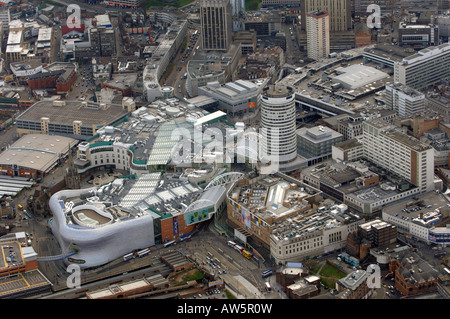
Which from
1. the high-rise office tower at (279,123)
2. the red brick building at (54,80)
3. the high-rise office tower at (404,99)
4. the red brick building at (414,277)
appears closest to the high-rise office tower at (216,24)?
the red brick building at (54,80)

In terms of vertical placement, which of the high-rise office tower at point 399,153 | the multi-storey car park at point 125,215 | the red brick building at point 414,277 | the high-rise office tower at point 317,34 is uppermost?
the high-rise office tower at point 317,34

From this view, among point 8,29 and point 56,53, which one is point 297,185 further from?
point 8,29

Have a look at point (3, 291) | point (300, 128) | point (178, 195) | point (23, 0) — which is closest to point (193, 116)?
point (300, 128)

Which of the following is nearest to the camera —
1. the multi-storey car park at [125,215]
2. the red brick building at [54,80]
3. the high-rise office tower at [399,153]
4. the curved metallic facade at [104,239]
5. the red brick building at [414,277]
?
the red brick building at [414,277]

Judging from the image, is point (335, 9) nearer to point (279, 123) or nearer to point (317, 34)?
point (317, 34)

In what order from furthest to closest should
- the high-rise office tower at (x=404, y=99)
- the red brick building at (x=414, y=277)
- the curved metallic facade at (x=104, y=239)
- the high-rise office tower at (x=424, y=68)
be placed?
the high-rise office tower at (x=424, y=68) → the high-rise office tower at (x=404, y=99) → the curved metallic facade at (x=104, y=239) → the red brick building at (x=414, y=277)

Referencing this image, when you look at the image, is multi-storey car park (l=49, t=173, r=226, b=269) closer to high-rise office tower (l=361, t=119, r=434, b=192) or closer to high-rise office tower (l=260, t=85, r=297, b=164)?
high-rise office tower (l=260, t=85, r=297, b=164)

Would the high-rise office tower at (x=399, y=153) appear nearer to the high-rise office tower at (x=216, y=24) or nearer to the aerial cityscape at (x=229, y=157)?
the aerial cityscape at (x=229, y=157)
